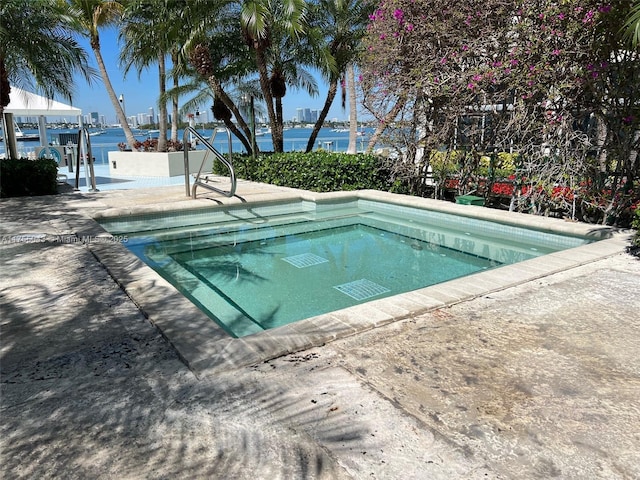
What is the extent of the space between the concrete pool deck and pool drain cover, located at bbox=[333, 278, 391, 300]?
1.10 metres

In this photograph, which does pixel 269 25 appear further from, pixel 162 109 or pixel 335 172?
pixel 162 109

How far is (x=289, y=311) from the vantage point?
4.21 m

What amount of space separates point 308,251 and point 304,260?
44 cm

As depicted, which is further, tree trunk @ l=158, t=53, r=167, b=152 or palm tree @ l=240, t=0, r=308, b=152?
tree trunk @ l=158, t=53, r=167, b=152

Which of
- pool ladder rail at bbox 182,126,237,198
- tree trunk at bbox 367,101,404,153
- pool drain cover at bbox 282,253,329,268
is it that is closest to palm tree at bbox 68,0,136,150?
pool ladder rail at bbox 182,126,237,198

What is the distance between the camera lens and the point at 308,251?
627 cm

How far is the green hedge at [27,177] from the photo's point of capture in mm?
8891

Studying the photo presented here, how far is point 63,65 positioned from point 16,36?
1427 millimetres

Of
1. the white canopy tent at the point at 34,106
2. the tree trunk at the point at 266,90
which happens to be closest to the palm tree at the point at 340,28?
the tree trunk at the point at 266,90

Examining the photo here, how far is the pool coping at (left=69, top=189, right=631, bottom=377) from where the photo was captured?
102 inches

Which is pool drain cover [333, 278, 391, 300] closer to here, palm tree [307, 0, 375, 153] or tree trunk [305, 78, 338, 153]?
palm tree [307, 0, 375, 153]

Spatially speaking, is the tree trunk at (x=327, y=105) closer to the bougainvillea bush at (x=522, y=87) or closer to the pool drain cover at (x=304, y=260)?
the bougainvillea bush at (x=522, y=87)

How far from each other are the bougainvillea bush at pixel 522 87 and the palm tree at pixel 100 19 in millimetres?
11421

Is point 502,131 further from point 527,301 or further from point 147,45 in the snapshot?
point 147,45
